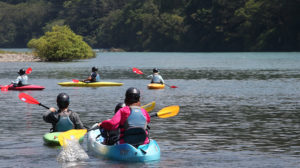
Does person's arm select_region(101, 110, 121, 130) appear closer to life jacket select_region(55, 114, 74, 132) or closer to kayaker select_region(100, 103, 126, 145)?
kayaker select_region(100, 103, 126, 145)

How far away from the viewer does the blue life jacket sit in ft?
42.1

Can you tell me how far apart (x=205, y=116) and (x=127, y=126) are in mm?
9014

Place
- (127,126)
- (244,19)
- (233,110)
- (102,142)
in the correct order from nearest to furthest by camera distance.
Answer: (127,126), (102,142), (233,110), (244,19)

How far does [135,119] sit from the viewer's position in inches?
507

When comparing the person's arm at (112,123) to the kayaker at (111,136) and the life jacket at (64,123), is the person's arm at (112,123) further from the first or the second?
the life jacket at (64,123)

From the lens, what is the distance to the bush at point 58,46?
8344 cm

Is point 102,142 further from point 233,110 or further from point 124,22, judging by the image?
point 124,22

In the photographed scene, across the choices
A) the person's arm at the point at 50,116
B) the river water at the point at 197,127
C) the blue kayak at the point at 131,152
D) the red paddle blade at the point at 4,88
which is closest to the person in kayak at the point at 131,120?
the blue kayak at the point at 131,152

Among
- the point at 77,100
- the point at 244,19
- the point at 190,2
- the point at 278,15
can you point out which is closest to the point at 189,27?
the point at 190,2

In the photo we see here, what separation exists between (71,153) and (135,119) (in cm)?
181

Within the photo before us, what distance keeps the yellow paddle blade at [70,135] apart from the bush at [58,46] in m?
69.2

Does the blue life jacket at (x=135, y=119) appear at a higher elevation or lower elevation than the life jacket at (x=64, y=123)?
higher

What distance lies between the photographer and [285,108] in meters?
24.1

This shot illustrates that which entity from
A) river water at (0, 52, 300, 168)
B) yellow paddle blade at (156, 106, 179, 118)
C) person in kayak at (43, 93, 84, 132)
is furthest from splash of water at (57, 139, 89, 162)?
yellow paddle blade at (156, 106, 179, 118)
